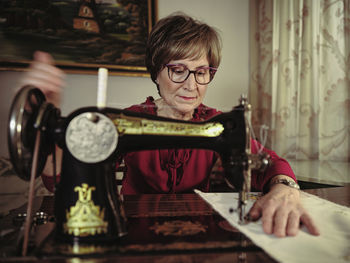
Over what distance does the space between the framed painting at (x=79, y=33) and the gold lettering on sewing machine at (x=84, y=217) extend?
1955 millimetres

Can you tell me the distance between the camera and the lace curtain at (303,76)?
5.93 ft

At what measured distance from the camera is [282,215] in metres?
0.62

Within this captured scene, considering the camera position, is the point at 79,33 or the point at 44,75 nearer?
the point at 44,75

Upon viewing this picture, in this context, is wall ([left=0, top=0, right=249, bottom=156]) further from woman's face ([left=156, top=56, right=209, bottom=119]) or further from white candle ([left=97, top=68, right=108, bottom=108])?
white candle ([left=97, top=68, right=108, bottom=108])

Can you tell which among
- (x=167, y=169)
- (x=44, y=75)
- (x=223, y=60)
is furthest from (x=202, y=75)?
(x=223, y=60)

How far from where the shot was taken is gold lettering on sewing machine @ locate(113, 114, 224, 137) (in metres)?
0.66

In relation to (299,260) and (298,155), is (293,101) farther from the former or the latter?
(299,260)

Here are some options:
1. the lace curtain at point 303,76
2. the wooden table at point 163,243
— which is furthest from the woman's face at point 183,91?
the lace curtain at point 303,76

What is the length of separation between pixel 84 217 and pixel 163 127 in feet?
1.00

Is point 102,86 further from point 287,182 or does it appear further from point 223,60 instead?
point 223,60

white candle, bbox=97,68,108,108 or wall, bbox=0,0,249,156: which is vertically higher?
wall, bbox=0,0,249,156

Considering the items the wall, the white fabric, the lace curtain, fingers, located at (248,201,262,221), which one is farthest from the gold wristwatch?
the wall

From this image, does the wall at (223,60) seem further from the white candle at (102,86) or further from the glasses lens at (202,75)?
the white candle at (102,86)

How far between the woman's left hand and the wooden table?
Result: 8cm
